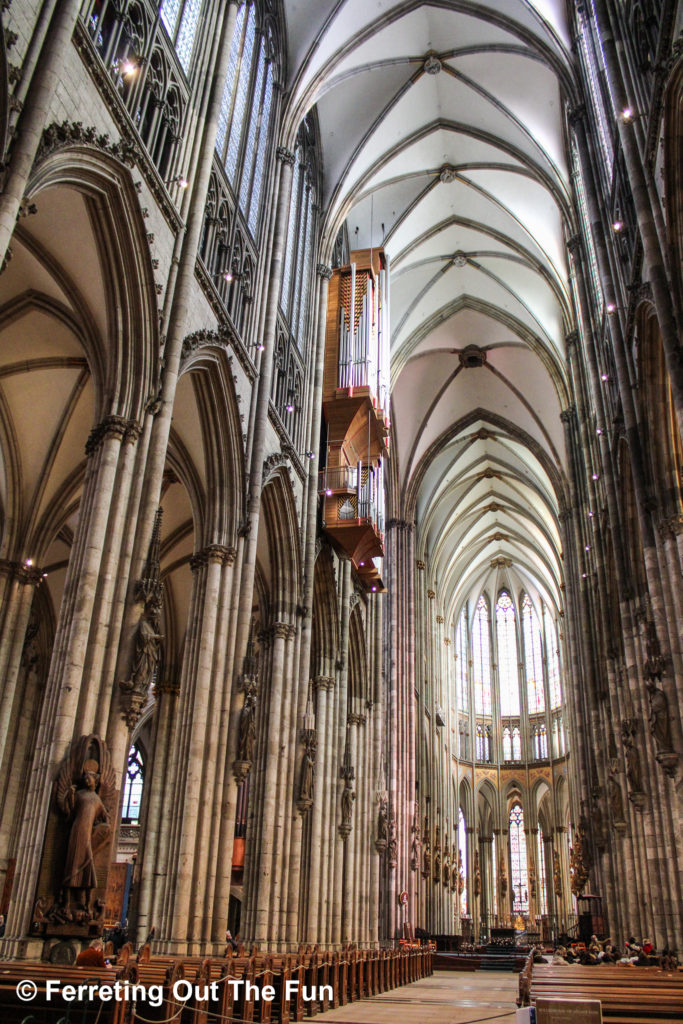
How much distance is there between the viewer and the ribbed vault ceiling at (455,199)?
69.8 ft

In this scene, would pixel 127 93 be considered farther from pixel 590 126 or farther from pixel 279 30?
pixel 590 126

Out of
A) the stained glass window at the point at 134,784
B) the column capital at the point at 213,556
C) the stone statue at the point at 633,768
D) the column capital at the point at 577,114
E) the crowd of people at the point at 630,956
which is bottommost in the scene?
the crowd of people at the point at 630,956

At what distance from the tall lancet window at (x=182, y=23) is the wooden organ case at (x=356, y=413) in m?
9.34

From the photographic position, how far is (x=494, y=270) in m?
30.4

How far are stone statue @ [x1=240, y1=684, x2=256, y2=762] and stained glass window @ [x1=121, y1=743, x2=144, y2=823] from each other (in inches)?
728

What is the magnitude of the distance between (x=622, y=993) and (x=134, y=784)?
87.8 ft

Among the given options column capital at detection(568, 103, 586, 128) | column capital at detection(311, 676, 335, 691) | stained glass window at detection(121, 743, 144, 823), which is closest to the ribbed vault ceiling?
column capital at detection(568, 103, 586, 128)

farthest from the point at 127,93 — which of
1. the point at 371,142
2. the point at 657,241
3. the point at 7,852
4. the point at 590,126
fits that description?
the point at 7,852

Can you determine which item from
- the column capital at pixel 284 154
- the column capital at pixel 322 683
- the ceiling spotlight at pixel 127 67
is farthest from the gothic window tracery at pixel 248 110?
the column capital at pixel 322 683

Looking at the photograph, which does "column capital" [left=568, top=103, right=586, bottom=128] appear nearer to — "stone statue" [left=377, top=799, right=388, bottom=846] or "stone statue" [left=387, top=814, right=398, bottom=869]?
"stone statue" [left=377, top=799, right=388, bottom=846]

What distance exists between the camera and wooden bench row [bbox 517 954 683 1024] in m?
5.72

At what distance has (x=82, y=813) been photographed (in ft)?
29.5

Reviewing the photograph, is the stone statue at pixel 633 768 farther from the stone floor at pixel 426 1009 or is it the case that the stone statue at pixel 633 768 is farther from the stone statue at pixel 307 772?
the stone statue at pixel 307 772

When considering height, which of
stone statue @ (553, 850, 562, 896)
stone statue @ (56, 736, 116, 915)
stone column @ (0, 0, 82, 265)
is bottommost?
stone statue @ (56, 736, 116, 915)
